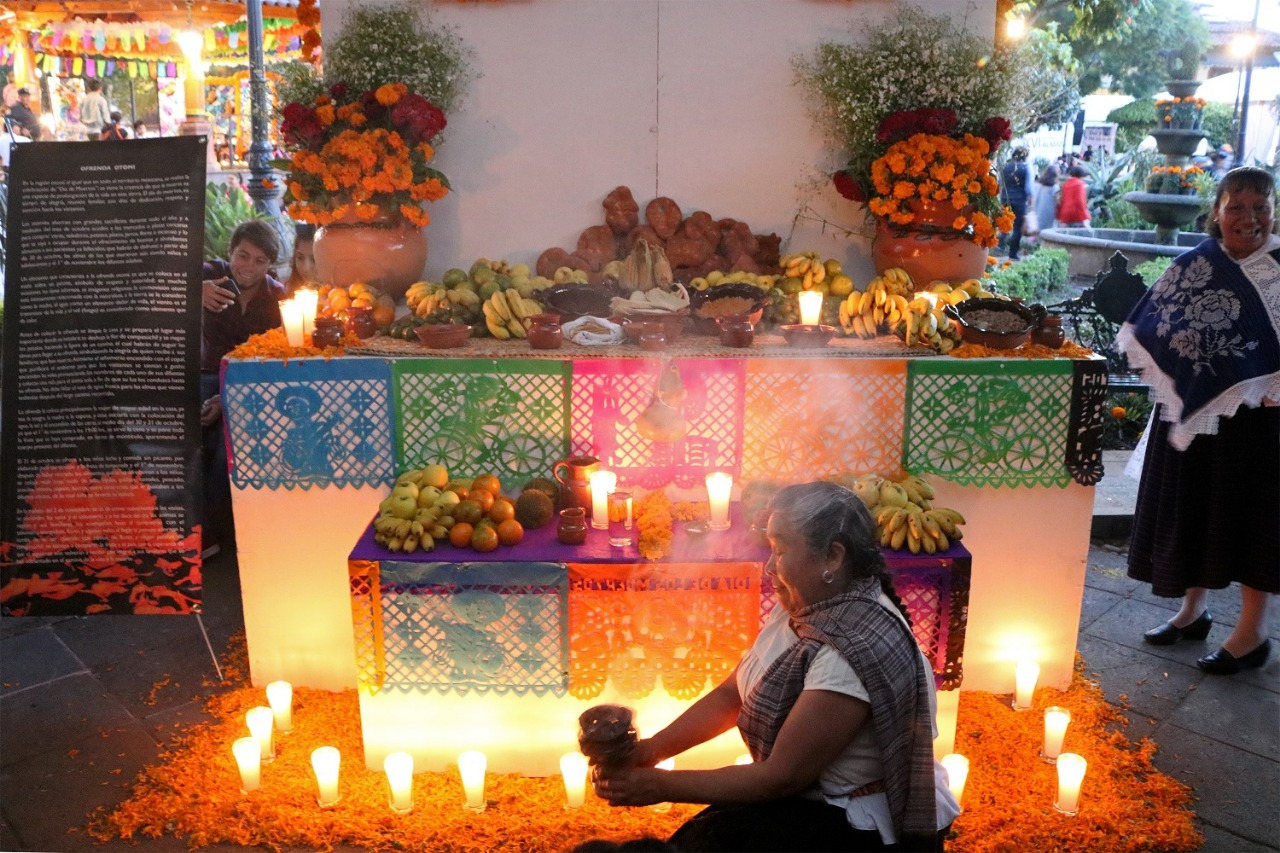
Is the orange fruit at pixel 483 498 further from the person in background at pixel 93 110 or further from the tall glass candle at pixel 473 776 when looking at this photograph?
the person in background at pixel 93 110

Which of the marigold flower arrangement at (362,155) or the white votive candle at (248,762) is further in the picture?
the marigold flower arrangement at (362,155)

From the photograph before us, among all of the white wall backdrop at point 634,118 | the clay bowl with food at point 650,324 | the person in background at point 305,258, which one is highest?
the white wall backdrop at point 634,118

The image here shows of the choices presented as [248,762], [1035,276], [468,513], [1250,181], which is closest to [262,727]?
[248,762]

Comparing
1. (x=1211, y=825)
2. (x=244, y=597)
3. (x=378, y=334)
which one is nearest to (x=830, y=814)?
(x=1211, y=825)

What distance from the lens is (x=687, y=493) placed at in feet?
14.1

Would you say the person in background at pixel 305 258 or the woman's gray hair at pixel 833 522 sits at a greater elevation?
the person in background at pixel 305 258

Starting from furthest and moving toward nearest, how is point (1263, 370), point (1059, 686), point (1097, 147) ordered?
1. point (1097, 147)
2. point (1059, 686)
3. point (1263, 370)

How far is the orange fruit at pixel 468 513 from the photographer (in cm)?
376

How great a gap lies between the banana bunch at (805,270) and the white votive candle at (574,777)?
264 cm

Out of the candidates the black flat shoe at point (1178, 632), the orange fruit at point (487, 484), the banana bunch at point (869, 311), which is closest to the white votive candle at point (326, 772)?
the orange fruit at point (487, 484)

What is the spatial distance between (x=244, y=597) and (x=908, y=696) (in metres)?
3.02

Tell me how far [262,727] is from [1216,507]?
400 centimetres

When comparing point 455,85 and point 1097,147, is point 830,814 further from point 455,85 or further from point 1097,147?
point 1097,147

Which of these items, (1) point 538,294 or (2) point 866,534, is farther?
(1) point 538,294
